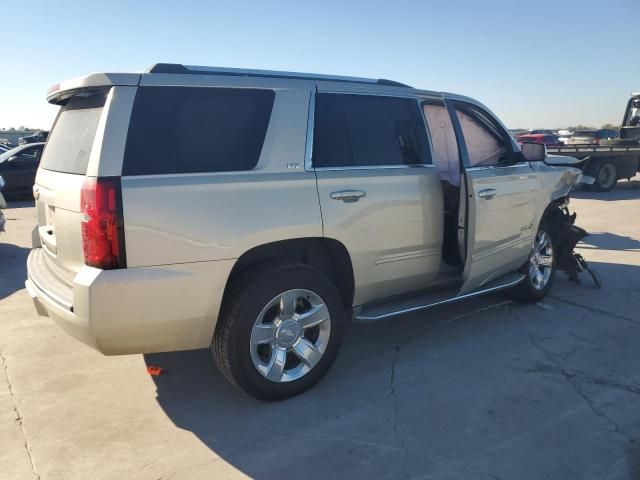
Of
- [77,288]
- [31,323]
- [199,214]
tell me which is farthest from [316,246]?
[31,323]

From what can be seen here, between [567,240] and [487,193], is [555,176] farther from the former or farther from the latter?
[487,193]

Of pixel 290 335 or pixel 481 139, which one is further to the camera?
pixel 481 139

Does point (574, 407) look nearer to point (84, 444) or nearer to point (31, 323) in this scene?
point (84, 444)

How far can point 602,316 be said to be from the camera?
5008 mm

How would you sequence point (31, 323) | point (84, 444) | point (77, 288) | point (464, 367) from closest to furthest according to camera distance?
1. point (77, 288)
2. point (84, 444)
3. point (464, 367)
4. point (31, 323)

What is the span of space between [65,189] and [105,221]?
0.53 m

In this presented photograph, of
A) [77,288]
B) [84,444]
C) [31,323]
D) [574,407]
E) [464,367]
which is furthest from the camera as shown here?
[31,323]

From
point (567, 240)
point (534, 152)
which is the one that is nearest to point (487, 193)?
point (534, 152)

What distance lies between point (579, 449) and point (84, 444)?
2795 millimetres

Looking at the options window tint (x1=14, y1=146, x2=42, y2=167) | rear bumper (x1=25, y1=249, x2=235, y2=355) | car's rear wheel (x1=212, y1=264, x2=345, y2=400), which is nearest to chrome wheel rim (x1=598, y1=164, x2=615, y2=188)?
car's rear wheel (x1=212, y1=264, x2=345, y2=400)

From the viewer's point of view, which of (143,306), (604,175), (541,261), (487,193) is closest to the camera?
(143,306)

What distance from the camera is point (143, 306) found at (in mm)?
2855

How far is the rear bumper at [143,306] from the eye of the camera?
277cm

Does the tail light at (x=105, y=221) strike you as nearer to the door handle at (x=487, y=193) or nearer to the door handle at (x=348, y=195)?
the door handle at (x=348, y=195)
